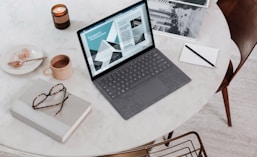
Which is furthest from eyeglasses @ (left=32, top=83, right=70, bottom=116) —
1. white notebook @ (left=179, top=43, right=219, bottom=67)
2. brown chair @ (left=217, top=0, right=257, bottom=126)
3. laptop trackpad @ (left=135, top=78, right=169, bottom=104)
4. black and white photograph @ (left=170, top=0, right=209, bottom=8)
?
brown chair @ (left=217, top=0, right=257, bottom=126)

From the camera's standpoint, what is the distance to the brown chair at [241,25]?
172 centimetres

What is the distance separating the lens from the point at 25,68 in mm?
1382

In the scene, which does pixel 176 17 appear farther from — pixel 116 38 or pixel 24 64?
pixel 24 64

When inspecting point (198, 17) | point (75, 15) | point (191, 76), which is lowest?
point (191, 76)

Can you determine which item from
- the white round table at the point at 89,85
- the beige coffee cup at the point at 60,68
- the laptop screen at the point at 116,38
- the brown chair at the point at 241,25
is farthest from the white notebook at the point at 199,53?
the beige coffee cup at the point at 60,68

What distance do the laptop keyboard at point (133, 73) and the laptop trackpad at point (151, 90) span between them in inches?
1.1

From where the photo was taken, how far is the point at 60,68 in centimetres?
132

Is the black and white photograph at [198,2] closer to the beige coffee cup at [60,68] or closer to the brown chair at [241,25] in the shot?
the brown chair at [241,25]

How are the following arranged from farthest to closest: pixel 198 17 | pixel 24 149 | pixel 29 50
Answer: pixel 198 17 < pixel 29 50 < pixel 24 149

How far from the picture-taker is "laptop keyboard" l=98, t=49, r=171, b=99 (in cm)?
133

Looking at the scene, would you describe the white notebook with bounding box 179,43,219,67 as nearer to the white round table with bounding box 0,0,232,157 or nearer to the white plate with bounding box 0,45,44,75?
the white round table with bounding box 0,0,232,157

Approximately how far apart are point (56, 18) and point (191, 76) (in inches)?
24.7

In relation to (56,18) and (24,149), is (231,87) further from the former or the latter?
(24,149)

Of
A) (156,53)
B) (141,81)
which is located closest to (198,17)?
(156,53)
